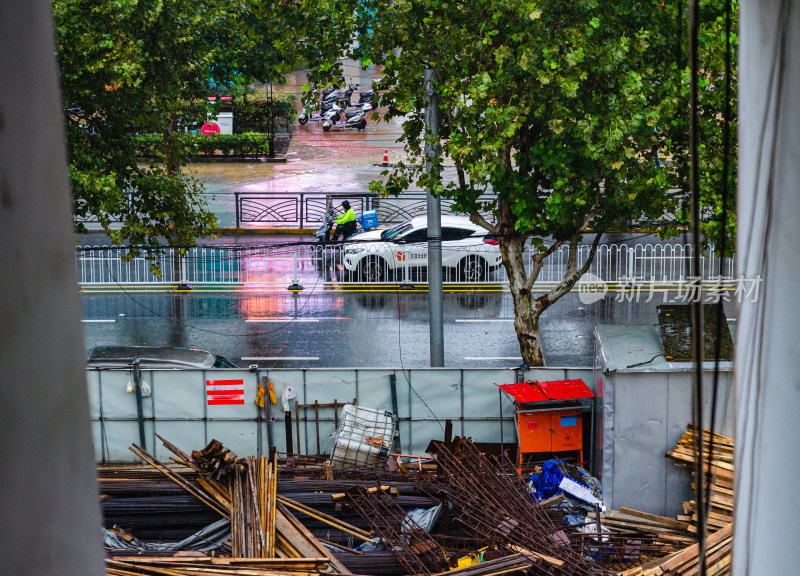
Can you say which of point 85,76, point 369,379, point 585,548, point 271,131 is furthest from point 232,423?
point 271,131

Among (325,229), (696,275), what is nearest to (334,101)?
(325,229)

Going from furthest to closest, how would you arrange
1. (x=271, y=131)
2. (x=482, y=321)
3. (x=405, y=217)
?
(x=271, y=131) → (x=405, y=217) → (x=482, y=321)

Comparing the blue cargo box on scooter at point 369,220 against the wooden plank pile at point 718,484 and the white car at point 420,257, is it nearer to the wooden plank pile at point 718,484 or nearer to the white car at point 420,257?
the white car at point 420,257

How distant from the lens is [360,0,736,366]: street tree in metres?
10.5

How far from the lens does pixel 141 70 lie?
40.1ft

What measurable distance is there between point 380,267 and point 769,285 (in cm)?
1801

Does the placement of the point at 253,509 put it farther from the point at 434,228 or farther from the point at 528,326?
the point at 528,326

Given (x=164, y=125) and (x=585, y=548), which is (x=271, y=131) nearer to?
(x=164, y=125)

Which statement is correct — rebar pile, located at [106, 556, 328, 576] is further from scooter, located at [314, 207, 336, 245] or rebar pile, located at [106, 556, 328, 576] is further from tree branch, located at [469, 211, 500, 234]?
scooter, located at [314, 207, 336, 245]

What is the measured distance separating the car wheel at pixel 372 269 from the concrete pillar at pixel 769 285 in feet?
58.6

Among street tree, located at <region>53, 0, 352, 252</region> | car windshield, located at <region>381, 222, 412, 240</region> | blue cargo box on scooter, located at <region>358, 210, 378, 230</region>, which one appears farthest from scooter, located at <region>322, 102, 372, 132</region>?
street tree, located at <region>53, 0, 352, 252</region>

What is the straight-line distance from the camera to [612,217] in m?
11.7

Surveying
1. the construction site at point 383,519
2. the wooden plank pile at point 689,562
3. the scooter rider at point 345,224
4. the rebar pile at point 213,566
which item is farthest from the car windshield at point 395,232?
the wooden plank pile at point 689,562

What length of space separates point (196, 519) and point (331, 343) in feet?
24.4
